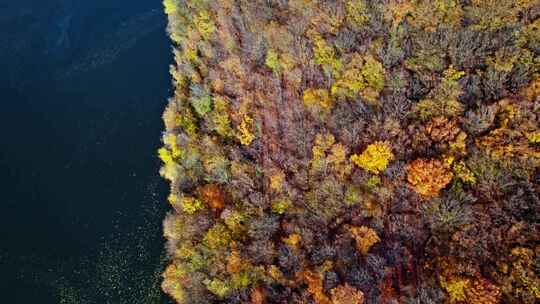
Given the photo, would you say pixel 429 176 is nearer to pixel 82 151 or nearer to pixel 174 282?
pixel 174 282

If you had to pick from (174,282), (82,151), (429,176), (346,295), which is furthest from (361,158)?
(82,151)

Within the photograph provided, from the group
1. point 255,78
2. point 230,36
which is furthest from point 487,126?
point 230,36

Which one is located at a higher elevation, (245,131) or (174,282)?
(245,131)

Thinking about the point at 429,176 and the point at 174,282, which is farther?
the point at 174,282

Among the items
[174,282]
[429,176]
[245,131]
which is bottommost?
[174,282]

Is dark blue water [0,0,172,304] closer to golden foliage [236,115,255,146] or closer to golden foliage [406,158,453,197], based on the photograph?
golden foliage [236,115,255,146]

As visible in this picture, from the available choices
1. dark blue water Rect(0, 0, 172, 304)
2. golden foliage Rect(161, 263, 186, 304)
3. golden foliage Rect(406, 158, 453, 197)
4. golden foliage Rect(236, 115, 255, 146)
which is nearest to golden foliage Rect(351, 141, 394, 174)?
golden foliage Rect(406, 158, 453, 197)

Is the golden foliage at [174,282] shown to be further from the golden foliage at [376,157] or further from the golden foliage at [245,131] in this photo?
the golden foliage at [376,157]
